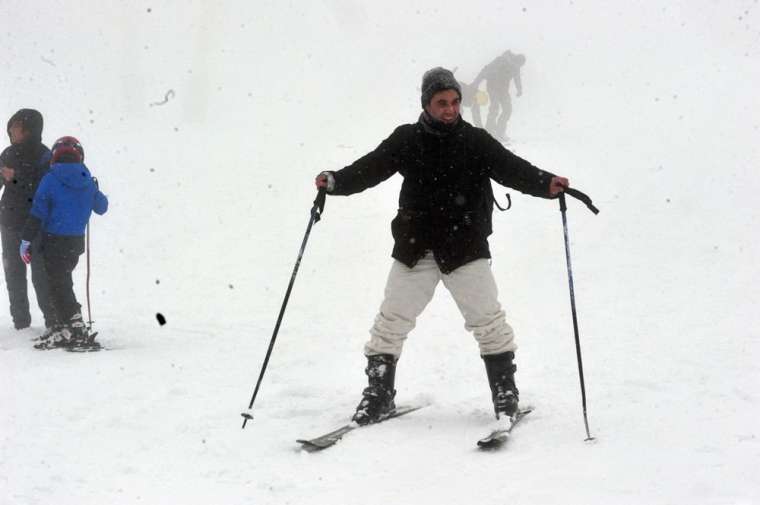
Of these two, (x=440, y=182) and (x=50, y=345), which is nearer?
(x=440, y=182)

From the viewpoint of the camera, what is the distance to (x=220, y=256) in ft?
35.5

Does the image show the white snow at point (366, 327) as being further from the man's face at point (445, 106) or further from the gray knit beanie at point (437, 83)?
the gray knit beanie at point (437, 83)

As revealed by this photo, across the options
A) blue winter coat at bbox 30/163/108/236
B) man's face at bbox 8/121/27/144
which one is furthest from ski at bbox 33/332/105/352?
man's face at bbox 8/121/27/144

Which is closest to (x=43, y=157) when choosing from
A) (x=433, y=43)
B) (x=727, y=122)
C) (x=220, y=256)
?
(x=220, y=256)

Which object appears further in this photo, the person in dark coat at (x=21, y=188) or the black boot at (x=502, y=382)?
the person in dark coat at (x=21, y=188)

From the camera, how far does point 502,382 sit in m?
4.61

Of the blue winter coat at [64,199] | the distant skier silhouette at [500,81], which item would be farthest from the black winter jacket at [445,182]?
the distant skier silhouette at [500,81]

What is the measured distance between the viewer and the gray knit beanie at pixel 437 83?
14.8ft

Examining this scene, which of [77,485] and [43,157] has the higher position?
[43,157]

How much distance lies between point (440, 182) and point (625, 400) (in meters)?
1.78

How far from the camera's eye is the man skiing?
4.57 metres

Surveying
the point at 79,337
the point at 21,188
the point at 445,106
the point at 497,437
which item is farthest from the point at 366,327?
the point at 497,437

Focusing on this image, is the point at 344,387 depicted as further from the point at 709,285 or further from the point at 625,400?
the point at 709,285

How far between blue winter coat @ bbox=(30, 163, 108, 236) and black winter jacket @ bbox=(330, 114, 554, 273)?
3061 millimetres
